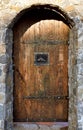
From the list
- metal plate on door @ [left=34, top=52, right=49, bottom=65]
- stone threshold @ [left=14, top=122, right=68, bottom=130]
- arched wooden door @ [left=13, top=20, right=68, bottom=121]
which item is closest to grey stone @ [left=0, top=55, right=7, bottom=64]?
arched wooden door @ [left=13, top=20, right=68, bottom=121]

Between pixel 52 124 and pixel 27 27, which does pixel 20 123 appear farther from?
pixel 27 27

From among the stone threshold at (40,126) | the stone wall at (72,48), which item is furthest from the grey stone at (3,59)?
the stone threshold at (40,126)

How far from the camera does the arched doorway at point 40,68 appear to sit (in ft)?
11.8

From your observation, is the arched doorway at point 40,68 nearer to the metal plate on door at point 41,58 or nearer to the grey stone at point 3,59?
the metal plate on door at point 41,58

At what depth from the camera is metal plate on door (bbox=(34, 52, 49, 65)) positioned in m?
3.61

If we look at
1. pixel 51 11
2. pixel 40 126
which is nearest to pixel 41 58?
pixel 51 11

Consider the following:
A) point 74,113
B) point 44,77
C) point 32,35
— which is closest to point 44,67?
point 44,77

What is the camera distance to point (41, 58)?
11.8ft

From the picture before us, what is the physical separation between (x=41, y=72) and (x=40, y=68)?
0.05 meters

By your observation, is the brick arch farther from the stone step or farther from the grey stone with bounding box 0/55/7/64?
the stone step

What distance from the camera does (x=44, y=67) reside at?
3.63 m

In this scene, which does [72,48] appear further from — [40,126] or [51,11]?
[40,126]

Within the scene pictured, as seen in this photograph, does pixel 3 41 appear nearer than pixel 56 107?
Yes

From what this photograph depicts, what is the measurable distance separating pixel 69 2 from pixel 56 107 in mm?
1218
